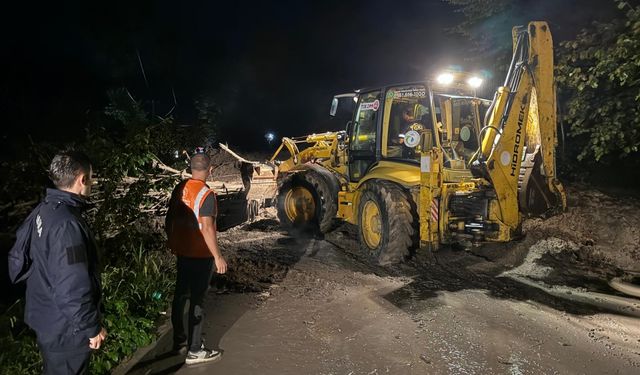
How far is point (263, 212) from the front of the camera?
39.7ft

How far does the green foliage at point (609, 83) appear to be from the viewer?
7.00 m

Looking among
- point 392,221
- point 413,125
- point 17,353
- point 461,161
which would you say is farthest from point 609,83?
point 17,353

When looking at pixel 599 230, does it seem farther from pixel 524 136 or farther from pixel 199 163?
pixel 199 163

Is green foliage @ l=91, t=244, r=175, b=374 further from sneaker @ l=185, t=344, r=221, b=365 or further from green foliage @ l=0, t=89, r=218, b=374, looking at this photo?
sneaker @ l=185, t=344, r=221, b=365

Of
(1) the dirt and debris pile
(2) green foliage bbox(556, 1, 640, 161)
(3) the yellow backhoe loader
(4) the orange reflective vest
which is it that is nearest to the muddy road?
(1) the dirt and debris pile

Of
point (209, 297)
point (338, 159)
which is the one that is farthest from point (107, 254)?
point (338, 159)

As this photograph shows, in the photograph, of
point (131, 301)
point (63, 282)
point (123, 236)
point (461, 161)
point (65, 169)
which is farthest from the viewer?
point (461, 161)

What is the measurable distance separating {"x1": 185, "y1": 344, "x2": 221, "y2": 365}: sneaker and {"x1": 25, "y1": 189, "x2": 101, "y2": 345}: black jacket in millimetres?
1500

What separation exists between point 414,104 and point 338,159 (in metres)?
2.45

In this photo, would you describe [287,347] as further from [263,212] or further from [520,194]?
[263,212]

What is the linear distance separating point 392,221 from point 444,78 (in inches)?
95.5

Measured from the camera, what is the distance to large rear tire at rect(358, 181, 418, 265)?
7.00 m

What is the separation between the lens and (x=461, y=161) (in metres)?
7.46

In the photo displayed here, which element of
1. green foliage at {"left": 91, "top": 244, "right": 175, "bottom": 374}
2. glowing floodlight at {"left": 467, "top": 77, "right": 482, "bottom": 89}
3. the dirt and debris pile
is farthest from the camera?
glowing floodlight at {"left": 467, "top": 77, "right": 482, "bottom": 89}
